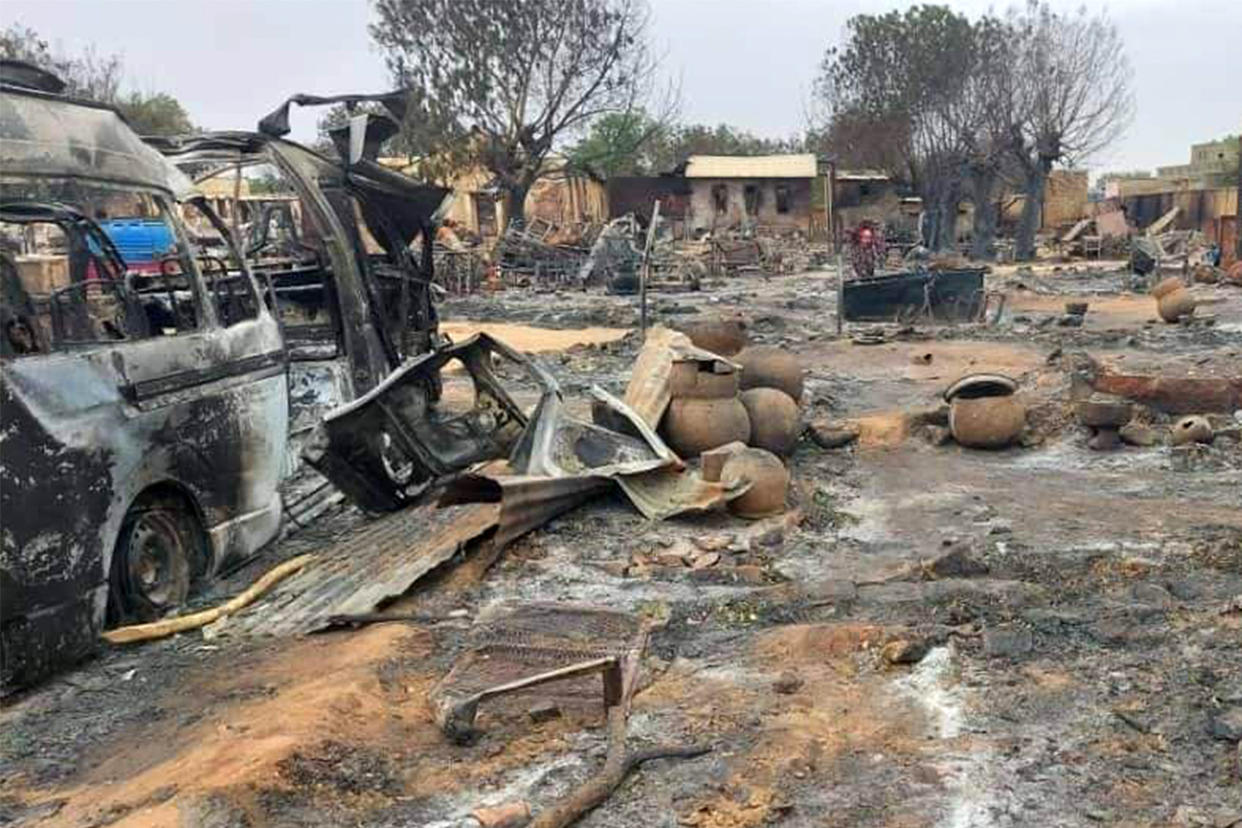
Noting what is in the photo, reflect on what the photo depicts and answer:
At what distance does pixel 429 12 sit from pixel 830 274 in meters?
14.6

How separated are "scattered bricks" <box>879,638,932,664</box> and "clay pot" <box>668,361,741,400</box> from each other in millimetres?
3743

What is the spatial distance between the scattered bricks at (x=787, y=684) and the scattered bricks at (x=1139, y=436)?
19.5 ft

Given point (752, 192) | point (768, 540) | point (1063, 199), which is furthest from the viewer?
point (1063, 199)

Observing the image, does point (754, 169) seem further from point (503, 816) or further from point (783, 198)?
point (503, 816)

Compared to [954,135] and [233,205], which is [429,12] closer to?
[954,135]

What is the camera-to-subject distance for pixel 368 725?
4.28 m

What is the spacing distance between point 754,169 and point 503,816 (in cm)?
4141

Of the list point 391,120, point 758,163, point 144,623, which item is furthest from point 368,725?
point 758,163

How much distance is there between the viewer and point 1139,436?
9.46 m

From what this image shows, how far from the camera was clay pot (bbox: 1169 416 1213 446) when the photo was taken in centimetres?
909

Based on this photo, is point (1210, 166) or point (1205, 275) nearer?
point (1205, 275)

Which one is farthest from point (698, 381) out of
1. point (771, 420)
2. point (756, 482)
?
point (756, 482)

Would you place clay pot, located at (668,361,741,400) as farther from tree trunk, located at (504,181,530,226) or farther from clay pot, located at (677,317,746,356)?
tree trunk, located at (504,181,530,226)

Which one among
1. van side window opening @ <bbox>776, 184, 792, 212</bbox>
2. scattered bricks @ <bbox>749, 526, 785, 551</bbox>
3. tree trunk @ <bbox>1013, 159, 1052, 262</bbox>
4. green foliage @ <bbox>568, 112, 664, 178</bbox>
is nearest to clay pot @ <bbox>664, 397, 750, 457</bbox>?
scattered bricks @ <bbox>749, 526, 785, 551</bbox>
